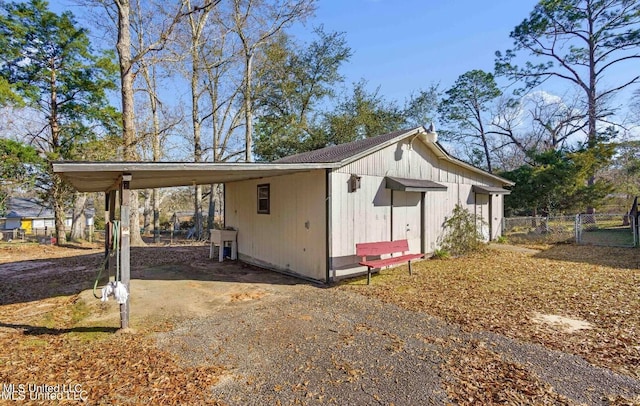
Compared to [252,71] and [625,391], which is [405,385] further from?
[252,71]

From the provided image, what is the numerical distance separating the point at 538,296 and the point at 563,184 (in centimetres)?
1318

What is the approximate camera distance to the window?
851 cm

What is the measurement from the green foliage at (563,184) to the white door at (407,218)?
36.0 ft

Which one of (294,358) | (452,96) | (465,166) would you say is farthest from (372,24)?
(452,96)

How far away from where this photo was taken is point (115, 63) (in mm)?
15523

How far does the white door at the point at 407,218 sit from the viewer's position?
8.43 m

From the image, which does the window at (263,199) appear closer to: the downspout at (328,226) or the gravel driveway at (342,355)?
the downspout at (328,226)

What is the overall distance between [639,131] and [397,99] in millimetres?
15536

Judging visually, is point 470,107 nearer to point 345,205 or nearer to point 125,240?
point 345,205

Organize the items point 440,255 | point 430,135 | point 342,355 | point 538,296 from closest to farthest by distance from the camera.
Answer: point 342,355 → point 538,296 → point 430,135 → point 440,255

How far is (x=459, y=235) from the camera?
10.4m

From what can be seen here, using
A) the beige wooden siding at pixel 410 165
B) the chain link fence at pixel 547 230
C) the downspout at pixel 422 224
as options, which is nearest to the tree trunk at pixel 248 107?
the beige wooden siding at pixel 410 165

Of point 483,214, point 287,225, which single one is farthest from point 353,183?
point 483,214

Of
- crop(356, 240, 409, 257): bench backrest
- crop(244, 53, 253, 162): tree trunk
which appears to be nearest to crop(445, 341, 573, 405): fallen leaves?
crop(356, 240, 409, 257): bench backrest
